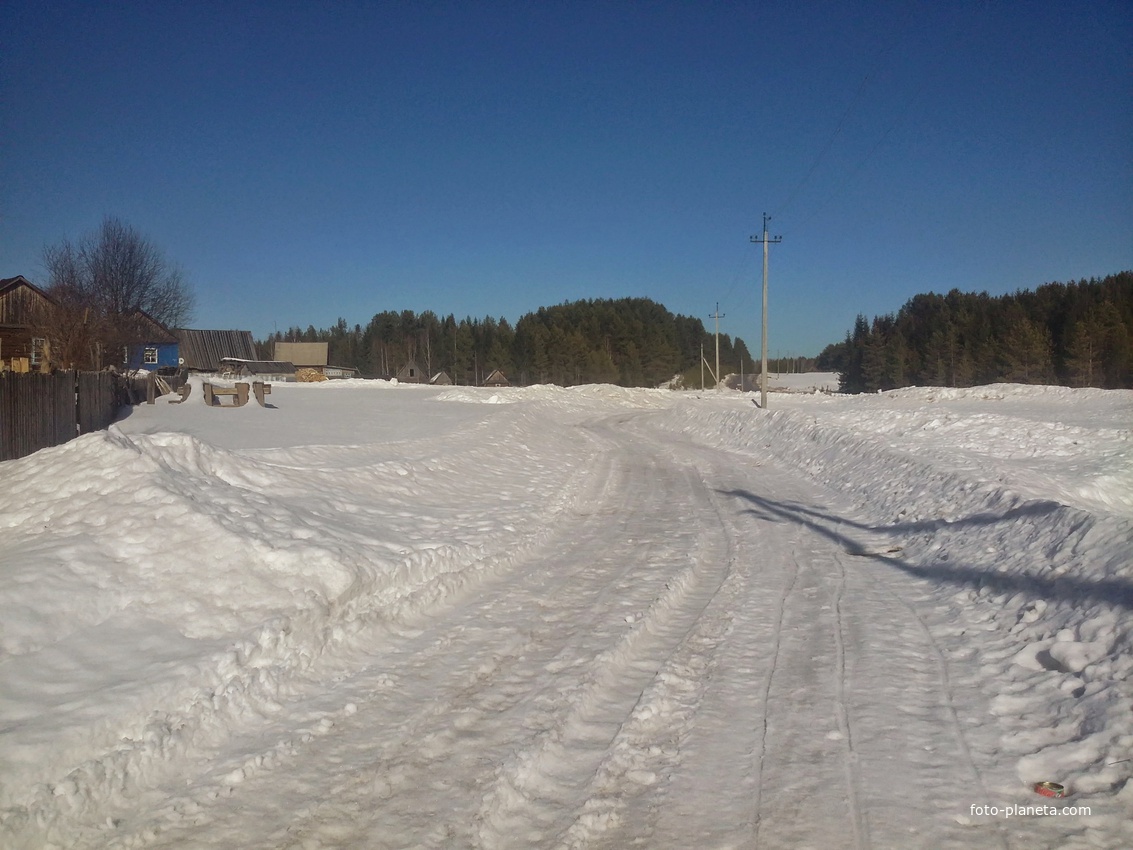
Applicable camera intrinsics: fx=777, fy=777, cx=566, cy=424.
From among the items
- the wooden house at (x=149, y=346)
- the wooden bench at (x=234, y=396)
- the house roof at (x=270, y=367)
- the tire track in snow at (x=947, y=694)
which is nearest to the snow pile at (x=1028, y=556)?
the tire track in snow at (x=947, y=694)

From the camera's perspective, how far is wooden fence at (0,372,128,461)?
492 inches

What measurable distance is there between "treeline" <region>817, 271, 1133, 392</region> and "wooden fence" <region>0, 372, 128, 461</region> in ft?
219

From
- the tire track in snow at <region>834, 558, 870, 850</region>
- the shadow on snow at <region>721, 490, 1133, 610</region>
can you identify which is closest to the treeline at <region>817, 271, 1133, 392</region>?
the shadow on snow at <region>721, 490, 1133, 610</region>

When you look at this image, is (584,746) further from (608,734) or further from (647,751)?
(647,751)

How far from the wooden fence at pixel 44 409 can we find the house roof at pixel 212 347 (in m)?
65.7

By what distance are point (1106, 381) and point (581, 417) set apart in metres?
50.1

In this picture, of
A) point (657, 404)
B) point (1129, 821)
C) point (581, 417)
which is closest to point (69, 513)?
point (1129, 821)

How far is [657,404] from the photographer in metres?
50.9

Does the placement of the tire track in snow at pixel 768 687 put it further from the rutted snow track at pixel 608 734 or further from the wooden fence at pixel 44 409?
the wooden fence at pixel 44 409

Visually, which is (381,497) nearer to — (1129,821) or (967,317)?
Result: (1129,821)

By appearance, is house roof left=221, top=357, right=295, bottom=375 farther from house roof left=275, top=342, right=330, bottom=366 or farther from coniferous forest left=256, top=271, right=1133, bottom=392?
coniferous forest left=256, top=271, right=1133, bottom=392

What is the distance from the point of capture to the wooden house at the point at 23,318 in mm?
33250

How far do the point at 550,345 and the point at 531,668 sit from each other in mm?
97544

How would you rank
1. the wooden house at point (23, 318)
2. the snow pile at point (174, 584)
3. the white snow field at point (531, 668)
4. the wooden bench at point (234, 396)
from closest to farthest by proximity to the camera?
the white snow field at point (531, 668) → the snow pile at point (174, 584) → the wooden bench at point (234, 396) → the wooden house at point (23, 318)
